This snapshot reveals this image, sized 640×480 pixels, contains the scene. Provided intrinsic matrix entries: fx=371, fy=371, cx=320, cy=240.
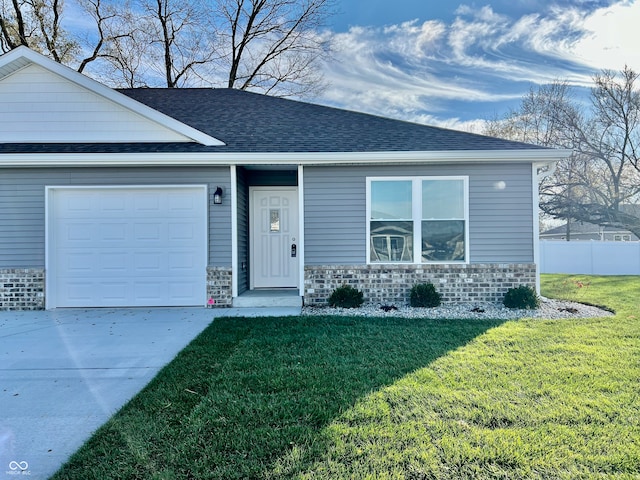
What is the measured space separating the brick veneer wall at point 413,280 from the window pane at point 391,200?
99cm

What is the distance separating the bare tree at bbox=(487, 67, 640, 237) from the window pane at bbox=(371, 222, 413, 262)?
17.4m

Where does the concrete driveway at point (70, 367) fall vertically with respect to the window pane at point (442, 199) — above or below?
below

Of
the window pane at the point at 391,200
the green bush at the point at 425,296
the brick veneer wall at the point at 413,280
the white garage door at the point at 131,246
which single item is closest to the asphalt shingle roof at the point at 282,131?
the window pane at the point at 391,200

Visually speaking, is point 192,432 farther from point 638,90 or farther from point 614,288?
point 638,90

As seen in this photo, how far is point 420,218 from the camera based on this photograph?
7.03 m

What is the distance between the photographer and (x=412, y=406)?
2.89 meters

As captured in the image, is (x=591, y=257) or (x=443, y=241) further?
(x=591, y=257)

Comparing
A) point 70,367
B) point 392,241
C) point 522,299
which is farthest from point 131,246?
point 522,299

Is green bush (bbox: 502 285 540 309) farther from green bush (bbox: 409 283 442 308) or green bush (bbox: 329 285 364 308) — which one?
green bush (bbox: 329 285 364 308)

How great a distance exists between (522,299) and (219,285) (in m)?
5.49

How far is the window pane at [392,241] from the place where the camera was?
7.07m

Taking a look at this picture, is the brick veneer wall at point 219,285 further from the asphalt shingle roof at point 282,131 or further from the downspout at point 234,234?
the asphalt shingle roof at point 282,131

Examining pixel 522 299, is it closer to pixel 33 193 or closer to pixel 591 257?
pixel 33 193

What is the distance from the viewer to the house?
22.6 feet
